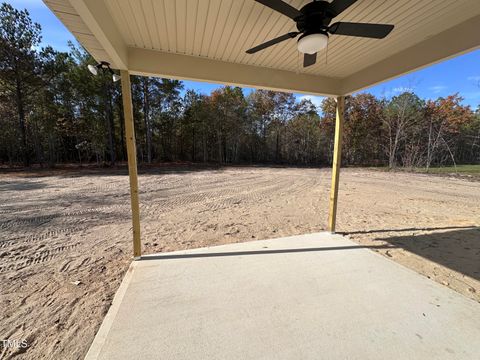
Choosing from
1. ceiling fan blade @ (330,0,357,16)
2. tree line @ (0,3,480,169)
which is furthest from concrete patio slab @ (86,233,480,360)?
tree line @ (0,3,480,169)

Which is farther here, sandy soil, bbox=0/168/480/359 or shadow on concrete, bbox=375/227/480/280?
shadow on concrete, bbox=375/227/480/280

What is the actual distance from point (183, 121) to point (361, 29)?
49.0ft

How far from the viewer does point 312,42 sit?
150 centimetres

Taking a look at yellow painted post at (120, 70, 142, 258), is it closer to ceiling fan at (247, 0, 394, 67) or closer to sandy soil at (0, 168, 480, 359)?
sandy soil at (0, 168, 480, 359)

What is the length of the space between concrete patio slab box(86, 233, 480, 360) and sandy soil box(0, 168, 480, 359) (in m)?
0.30

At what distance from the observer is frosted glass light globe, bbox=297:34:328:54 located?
146cm

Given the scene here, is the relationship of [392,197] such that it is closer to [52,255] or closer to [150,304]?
[150,304]

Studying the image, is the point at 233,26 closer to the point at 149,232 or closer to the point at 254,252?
the point at 254,252

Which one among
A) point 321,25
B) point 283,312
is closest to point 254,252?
point 283,312

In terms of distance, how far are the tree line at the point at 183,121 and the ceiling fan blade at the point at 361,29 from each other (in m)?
13.4

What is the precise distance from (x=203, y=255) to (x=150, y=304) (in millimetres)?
853

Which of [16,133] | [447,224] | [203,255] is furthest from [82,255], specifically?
[16,133]

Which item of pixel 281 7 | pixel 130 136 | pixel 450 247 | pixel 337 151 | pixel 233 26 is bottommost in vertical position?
pixel 450 247

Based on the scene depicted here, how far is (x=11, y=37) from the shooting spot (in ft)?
31.7
